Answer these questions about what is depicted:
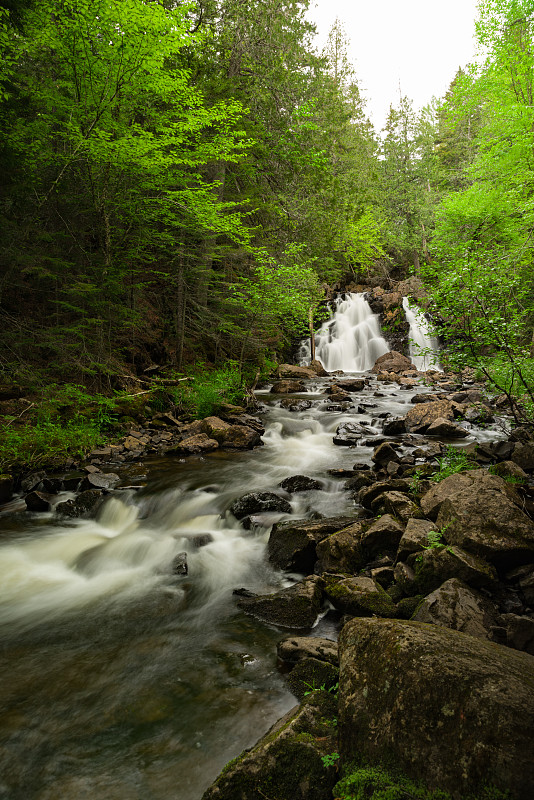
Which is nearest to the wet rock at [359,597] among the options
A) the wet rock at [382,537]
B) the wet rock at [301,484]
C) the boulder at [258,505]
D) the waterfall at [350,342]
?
the wet rock at [382,537]

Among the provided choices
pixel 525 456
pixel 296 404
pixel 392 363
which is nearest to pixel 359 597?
pixel 525 456

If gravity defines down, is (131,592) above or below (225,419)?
below

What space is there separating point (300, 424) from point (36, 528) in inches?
281

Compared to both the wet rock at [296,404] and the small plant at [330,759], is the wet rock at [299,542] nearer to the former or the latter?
the small plant at [330,759]

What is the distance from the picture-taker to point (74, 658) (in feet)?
11.6

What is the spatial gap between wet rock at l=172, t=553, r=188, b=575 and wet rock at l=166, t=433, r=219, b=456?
13.8 feet

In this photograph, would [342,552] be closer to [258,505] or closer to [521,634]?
[521,634]

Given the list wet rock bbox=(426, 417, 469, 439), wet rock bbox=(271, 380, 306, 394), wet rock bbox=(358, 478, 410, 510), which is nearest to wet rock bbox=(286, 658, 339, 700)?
wet rock bbox=(358, 478, 410, 510)

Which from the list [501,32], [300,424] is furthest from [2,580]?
[501,32]

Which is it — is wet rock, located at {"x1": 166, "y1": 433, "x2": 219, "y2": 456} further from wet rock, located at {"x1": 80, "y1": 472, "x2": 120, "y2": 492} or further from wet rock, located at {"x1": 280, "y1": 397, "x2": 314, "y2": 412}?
wet rock, located at {"x1": 280, "y1": 397, "x2": 314, "y2": 412}

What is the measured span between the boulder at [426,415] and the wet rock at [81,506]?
295 inches

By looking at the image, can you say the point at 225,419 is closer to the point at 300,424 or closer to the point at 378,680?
the point at 300,424

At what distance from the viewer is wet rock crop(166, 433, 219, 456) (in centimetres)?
934

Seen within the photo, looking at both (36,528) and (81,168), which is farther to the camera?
(81,168)
